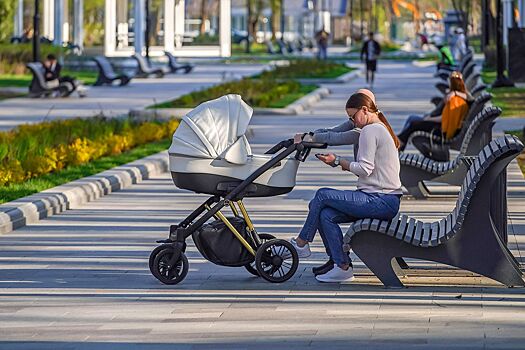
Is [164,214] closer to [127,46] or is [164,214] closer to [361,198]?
[361,198]

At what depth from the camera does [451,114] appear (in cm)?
1766

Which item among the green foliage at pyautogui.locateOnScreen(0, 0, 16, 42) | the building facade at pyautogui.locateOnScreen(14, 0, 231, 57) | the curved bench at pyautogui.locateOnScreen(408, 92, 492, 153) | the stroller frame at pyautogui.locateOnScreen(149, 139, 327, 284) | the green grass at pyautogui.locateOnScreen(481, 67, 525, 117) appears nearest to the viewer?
the stroller frame at pyautogui.locateOnScreen(149, 139, 327, 284)

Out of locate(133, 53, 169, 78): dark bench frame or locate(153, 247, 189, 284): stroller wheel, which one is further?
locate(133, 53, 169, 78): dark bench frame

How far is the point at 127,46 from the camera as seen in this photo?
71.4 meters

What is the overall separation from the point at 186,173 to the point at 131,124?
45.0 feet

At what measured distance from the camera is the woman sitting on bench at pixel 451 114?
17141mm

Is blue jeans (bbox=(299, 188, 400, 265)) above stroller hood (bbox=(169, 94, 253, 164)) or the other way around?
the other way around

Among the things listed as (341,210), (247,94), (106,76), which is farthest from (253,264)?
(106,76)

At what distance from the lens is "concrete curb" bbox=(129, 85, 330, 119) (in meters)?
27.4

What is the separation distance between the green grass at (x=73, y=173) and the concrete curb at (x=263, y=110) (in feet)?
17.3

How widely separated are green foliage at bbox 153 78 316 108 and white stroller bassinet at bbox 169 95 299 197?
66.9ft

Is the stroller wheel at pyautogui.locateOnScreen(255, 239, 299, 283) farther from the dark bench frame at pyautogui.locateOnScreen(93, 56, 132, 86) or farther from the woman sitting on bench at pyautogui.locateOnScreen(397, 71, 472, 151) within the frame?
the dark bench frame at pyautogui.locateOnScreen(93, 56, 132, 86)

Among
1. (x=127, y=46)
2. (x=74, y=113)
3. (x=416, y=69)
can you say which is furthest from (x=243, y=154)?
(x=127, y=46)

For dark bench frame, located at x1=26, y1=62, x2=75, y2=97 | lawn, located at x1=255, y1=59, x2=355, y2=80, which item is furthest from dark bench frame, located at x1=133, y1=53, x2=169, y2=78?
dark bench frame, located at x1=26, y1=62, x2=75, y2=97
